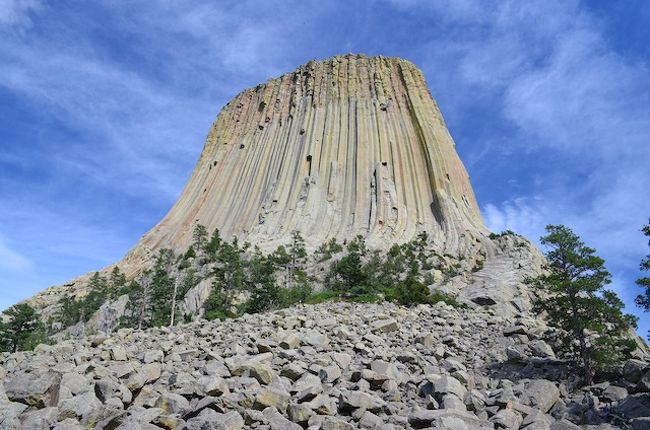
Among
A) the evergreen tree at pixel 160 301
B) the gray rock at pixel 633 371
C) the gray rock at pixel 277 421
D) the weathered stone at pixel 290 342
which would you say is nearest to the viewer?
the gray rock at pixel 277 421

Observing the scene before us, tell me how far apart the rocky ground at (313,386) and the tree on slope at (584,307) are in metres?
0.58

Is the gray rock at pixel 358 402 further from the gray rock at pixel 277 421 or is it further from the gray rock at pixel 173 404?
the gray rock at pixel 173 404

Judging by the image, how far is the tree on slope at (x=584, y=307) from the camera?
11.0 m

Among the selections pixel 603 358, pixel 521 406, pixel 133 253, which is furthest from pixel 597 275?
pixel 133 253

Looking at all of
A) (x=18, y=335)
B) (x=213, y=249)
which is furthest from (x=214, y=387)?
(x=213, y=249)

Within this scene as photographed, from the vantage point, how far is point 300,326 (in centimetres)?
1532

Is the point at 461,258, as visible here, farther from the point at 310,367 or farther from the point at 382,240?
the point at 310,367

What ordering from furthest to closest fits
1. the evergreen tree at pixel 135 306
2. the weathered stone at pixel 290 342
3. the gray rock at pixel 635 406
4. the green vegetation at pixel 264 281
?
the evergreen tree at pixel 135 306 < the green vegetation at pixel 264 281 < the weathered stone at pixel 290 342 < the gray rock at pixel 635 406

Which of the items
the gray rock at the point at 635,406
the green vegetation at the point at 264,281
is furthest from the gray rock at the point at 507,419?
the green vegetation at the point at 264,281

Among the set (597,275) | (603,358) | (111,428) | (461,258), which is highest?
(461,258)

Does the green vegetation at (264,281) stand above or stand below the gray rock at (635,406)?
above

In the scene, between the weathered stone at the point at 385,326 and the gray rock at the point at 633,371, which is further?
the weathered stone at the point at 385,326

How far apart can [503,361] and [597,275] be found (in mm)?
3446

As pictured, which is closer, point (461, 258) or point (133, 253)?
point (461, 258)
